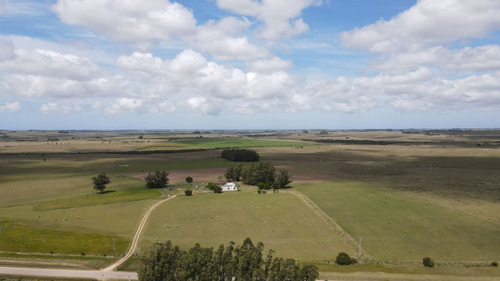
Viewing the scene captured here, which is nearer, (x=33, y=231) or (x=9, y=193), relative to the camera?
(x=33, y=231)

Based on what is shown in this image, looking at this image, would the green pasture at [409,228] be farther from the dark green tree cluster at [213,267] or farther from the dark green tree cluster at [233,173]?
the dark green tree cluster at [233,173]

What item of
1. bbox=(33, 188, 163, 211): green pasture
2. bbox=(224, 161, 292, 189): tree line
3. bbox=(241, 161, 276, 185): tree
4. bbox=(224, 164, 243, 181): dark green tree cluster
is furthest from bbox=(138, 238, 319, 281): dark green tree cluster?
bbox=(224, 164, 243, 181): dark green tree cluster

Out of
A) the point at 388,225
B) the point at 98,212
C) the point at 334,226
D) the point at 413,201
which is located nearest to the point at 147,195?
the point at 98,212

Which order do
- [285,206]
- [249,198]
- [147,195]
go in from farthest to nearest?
[147,195] < [249,198] < [285,206]

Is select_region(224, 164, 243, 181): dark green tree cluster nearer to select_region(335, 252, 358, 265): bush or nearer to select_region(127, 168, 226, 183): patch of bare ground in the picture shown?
select_region(127, 168, 226, 183): patch of bare ground

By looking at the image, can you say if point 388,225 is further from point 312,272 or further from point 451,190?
point 451,190
